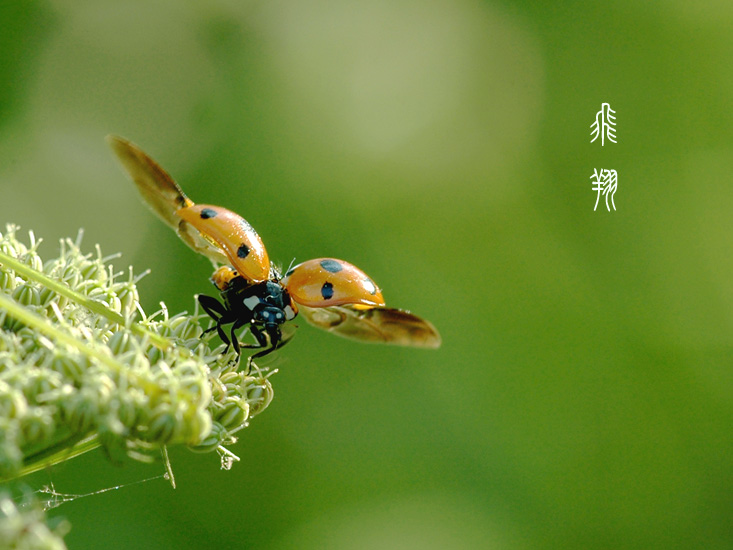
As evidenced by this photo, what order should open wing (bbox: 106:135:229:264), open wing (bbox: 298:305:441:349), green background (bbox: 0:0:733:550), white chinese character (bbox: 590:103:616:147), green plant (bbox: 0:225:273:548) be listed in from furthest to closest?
white chinese character (bbox: 590:103:616:147)
green background (bbox: 0:0:733:550)
open wing (bbox: 106:135:229:264)
open wing (bbox: 298:305:441:349)
green plant (bbox: 0:225:273:548)

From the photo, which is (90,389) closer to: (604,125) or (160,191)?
(160,191)

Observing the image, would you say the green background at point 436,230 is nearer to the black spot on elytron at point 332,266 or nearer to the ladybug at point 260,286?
the ladybug at point 260,286

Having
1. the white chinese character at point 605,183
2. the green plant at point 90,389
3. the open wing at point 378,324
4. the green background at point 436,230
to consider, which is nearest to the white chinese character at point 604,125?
the green background at point 436,230

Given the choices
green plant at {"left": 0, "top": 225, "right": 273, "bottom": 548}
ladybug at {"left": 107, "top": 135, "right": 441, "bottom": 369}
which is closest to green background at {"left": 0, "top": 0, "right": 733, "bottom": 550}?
ladybug at {"left": 107, "top": 135, "right": 441, "bottom": 369}

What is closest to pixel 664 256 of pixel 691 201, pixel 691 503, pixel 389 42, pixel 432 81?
pixel 691 201

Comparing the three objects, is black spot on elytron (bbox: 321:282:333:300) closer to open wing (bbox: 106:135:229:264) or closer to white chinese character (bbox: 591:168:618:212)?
open wing (bbox: 106:135:229:264)

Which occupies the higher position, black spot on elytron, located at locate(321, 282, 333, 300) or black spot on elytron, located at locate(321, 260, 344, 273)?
black spot on elytron, located at locate(321, 260, 344, 273)
